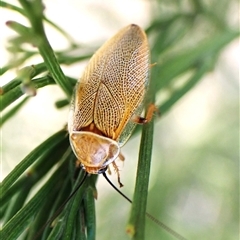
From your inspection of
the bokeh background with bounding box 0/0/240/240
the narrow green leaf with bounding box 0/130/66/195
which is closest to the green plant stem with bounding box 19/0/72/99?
the narrow green leaf with bounding box 0/130/66/195

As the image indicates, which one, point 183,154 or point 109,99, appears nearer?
point 109,99

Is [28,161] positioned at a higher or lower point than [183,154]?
higher

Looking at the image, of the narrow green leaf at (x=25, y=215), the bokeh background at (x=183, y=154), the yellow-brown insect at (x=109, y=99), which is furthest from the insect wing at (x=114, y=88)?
the bokeh background at (x=183, y=154)

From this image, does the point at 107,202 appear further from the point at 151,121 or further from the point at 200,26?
the point at 151,121

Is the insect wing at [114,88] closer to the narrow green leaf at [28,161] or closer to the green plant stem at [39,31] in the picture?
the narrow green leaf at [28,161]

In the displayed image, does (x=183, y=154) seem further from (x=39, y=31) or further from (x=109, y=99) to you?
(x=39, y=31)

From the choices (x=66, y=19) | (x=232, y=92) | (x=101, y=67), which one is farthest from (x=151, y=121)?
(x=66, y=19)

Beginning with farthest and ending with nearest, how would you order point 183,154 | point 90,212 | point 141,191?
point 183,154 → point 90,212 → point 141,191

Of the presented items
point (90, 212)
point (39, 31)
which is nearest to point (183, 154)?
point (90, 212)

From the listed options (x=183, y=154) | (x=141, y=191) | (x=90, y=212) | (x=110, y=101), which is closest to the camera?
(x=141, y=191)
